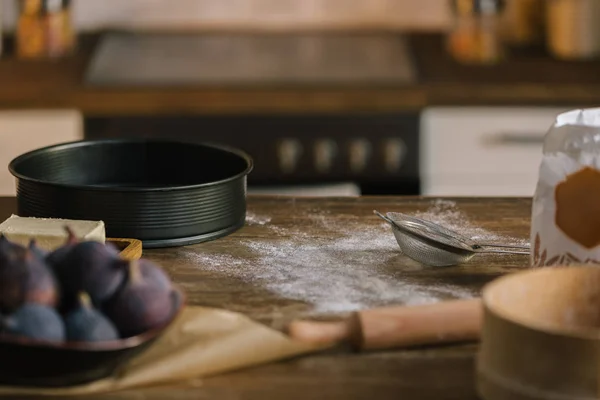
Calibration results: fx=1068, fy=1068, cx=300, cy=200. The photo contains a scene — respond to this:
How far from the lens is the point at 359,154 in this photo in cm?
267

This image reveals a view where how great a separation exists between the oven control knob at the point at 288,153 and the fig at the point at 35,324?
5.77 feet

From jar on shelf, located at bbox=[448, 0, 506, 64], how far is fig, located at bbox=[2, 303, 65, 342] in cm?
211

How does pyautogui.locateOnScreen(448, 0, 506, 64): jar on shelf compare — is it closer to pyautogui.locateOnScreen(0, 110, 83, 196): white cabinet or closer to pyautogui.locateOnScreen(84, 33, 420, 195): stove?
pyautogui.locateOnScreen(84, 33, 420, 195): stove

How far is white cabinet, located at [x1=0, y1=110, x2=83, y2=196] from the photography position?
8.54ft

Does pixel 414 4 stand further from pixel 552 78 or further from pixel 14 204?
pixel 14 204

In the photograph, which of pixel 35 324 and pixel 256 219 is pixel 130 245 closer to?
pixel 256 219

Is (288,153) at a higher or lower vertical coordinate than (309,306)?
lower

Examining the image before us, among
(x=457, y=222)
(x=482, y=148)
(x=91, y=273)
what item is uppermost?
(x=91, y=273)

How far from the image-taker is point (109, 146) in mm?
1589

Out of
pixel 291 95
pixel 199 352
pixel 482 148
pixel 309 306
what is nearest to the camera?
pixel 199 352

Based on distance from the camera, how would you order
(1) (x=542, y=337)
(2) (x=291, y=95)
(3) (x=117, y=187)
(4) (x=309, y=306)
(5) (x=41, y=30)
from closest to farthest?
(1) (x=542, y=337) < (4) (x=309, y=306) < (3) (x=117, y=187) < (2) (x=291, y=95) < (5) (x=41, y=30)

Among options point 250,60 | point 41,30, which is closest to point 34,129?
point 41,30

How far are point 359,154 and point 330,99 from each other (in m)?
0.16

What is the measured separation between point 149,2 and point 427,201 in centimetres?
172
